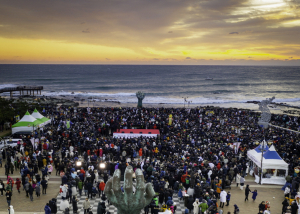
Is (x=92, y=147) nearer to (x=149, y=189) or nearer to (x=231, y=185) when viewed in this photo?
(x=231, y=185)

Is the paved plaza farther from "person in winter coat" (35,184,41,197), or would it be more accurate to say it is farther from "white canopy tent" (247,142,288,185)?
"white canopy tent" (247,142,288,185)

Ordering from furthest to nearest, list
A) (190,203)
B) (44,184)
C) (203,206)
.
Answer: (44,184)
(190,203)
(203,206)

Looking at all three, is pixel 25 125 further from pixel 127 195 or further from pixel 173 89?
pixel 173 89

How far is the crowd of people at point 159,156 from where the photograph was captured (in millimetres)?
11367

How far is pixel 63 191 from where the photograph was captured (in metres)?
10.9

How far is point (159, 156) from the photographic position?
55.5 ft

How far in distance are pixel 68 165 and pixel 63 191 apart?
10.2ft

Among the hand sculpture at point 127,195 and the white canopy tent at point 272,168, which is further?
the white canopy tent at point 272,168

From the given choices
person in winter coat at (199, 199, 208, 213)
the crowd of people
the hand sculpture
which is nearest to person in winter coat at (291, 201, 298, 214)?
the crowd of people

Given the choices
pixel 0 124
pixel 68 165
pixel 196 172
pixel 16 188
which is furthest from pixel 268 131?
pixel 0 124

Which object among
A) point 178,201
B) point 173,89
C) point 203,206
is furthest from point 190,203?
point 173,89

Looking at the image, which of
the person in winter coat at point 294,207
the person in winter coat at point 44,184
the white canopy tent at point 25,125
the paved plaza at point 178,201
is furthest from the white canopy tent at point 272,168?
the white canopy tent at point 25,125

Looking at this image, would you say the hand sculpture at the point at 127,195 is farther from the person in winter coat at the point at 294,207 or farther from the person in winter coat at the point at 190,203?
the person in winter coat at the point at 294,207

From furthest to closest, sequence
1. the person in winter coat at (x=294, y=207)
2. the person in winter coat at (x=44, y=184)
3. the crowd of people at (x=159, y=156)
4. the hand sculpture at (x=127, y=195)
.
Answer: the person in winter coat at (x=44, y=184) < the crowd of people at (x=159, y=156) < the person in winter coat at (x=294, y=207) < the hand sculpture at (x=127, y=195)
